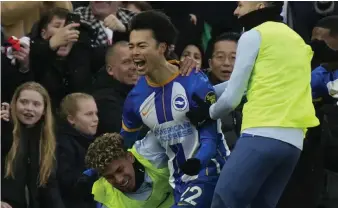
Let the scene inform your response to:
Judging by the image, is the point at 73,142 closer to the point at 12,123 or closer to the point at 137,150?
the point at 12,123

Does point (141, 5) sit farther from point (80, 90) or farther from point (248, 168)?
point (248, 168)

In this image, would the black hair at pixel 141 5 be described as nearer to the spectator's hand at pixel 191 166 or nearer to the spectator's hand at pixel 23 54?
the spectator's hand at pixel 23 54

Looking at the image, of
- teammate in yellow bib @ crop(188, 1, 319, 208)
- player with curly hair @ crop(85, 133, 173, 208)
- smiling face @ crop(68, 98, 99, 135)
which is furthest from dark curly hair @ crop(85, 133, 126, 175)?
smiling face @ crop(68, 98, 99, 135)

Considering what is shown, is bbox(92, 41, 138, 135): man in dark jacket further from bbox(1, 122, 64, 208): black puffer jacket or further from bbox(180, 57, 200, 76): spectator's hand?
bbox(180, 57, 200, 76): spectator's hand

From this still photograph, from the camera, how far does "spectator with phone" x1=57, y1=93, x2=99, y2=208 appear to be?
299 inches

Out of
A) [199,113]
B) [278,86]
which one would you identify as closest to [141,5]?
[199,113]

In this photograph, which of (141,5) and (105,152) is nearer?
(105,152)

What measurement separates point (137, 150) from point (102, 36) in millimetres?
2763

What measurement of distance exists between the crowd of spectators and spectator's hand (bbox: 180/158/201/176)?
738 mm

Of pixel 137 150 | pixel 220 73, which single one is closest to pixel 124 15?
pixel 220 73

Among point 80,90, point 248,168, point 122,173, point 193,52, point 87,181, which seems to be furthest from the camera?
point 193,52

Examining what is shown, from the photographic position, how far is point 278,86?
18.6 feet

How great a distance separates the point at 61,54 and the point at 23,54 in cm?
44

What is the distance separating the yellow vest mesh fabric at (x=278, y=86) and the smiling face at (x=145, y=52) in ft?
2.34
